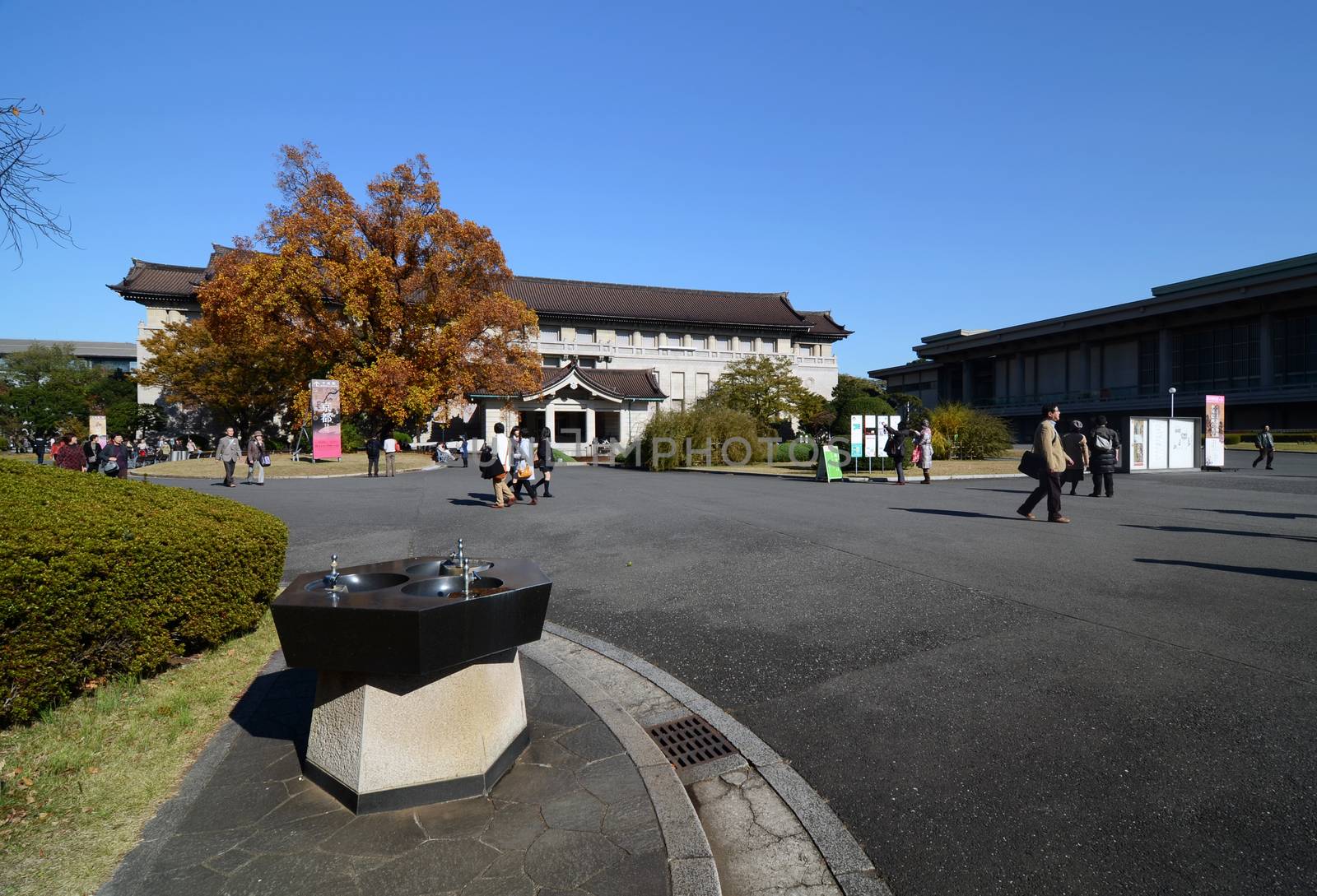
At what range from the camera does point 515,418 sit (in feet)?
134

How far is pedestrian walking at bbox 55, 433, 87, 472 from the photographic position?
14.9m

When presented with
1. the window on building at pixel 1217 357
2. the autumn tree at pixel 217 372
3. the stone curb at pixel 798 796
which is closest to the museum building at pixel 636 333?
the autumn tree at pixel 217 372

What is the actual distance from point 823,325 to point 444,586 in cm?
6399

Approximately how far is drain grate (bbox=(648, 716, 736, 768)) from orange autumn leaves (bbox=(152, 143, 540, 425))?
26.5 metres

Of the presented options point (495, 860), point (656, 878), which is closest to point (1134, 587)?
point (656, 878)

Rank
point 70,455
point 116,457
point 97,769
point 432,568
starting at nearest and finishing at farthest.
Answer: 1. point 97,769
2. point 432,568
3. point 70,455
4. point 116,457

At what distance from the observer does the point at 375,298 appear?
97.9ft

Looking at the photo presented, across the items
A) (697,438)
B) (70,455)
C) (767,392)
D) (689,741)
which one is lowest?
(689,741)

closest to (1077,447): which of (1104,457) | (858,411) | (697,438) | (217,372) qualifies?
(1104,457)

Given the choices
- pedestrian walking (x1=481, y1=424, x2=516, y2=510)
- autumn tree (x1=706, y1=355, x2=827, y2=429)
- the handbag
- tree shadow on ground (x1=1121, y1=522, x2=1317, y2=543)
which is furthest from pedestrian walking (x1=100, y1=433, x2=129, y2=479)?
autumn tree (x1=706, y1=355, x2=827, y2=429)

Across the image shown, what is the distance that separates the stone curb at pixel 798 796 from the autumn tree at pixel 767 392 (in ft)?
131

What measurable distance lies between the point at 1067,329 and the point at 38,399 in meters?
73.1

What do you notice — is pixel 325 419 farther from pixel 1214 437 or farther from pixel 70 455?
pixel 1214 437

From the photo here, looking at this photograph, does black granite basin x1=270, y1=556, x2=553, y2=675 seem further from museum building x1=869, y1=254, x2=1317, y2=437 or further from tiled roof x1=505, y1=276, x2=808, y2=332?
tiled roof x1=505, y1=276, x2=808, y2=332
